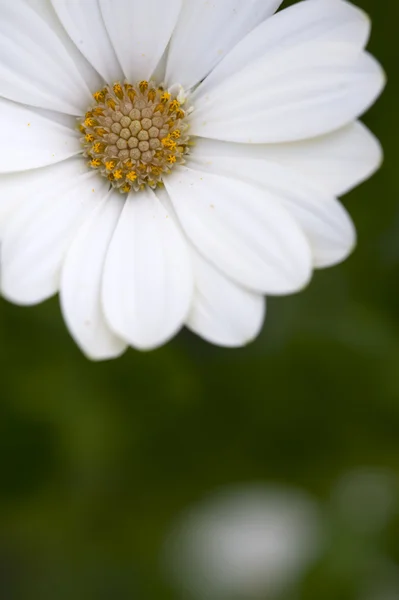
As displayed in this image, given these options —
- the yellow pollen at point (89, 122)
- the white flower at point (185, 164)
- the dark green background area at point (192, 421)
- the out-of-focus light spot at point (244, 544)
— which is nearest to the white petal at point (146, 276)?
the white flower at point (185, 164)

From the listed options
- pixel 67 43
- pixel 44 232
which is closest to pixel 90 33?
pixel 67 43

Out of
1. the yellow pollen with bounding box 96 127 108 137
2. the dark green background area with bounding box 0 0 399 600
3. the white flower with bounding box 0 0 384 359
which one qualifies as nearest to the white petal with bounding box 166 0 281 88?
the white flower with bounding box 0 0 384 359

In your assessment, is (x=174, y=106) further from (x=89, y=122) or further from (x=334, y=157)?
(x=334, y=157)

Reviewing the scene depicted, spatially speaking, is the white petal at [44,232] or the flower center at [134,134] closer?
the white petal at [44,232]

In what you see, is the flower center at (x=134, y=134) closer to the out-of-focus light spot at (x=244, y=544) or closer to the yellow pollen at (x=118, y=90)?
the yellow pollen at (x=118, y=90)

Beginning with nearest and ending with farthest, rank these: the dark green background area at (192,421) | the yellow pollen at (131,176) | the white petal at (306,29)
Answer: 1. the white petal at (306,29)
2. the yellow pollen at (131,176)
3. the dark green background area at (192,421)

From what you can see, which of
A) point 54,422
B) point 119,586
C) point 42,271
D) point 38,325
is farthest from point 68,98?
point 119,586

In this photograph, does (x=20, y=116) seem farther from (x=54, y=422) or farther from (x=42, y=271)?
(x=54, y=422)
